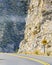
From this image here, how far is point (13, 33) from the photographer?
127 meters

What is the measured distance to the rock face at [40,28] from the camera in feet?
128

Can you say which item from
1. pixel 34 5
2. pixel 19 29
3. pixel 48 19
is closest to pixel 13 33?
pixel 19 29

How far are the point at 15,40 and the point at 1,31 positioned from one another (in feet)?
22.0

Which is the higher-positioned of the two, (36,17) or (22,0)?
(22,0)

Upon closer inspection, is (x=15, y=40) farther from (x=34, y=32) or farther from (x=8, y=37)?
(x=34, y=32)

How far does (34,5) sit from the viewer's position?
5512 centimetres

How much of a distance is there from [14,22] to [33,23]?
7564 centimetres

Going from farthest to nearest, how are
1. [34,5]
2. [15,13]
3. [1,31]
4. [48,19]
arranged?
[15,13]
[1,31]
[34,5]
[48,19]

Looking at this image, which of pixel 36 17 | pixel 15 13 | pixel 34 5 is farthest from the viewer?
pixel 15 13

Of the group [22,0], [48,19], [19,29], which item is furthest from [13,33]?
[48,19]

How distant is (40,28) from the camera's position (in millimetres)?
45906

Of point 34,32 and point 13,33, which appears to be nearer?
point 34,32

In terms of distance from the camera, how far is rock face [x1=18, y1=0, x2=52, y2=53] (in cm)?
3907

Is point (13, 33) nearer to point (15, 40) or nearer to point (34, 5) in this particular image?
point (15, 40)
